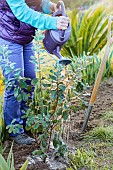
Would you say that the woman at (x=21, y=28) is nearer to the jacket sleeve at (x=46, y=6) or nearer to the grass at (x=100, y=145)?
the jacket sleeve at (x=46, y=6)

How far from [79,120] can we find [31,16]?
1205mm

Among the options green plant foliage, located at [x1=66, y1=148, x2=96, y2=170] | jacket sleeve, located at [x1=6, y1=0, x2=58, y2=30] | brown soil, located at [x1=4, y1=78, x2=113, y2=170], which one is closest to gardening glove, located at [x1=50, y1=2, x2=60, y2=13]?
jacket sleeve, located at [x1=6, y1=0, x2=58, y2=30]

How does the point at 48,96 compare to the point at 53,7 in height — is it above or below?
below

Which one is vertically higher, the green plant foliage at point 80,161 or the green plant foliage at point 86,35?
the green plant foliage at point 86,35

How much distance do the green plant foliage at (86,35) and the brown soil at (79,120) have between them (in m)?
0.59

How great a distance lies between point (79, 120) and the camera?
362 cm

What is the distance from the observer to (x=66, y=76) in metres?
2.68

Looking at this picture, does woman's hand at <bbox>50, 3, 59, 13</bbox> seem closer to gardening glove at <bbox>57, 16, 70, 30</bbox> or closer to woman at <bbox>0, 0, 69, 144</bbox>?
woman at <bbox>0, 0, 69, 144</bbox>

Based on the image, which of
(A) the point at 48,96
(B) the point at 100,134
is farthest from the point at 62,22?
(B) the point at 100,134

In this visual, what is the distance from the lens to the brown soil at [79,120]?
2898mm

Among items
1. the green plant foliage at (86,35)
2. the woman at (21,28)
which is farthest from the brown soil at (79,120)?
the green plant foliage at (86,35)

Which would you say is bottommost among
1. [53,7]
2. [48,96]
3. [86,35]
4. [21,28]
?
[48,96]

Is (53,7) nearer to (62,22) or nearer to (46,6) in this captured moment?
(46,6)

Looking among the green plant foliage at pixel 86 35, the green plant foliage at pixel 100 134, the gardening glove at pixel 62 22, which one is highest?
the gardening glove at pixel 62 22
